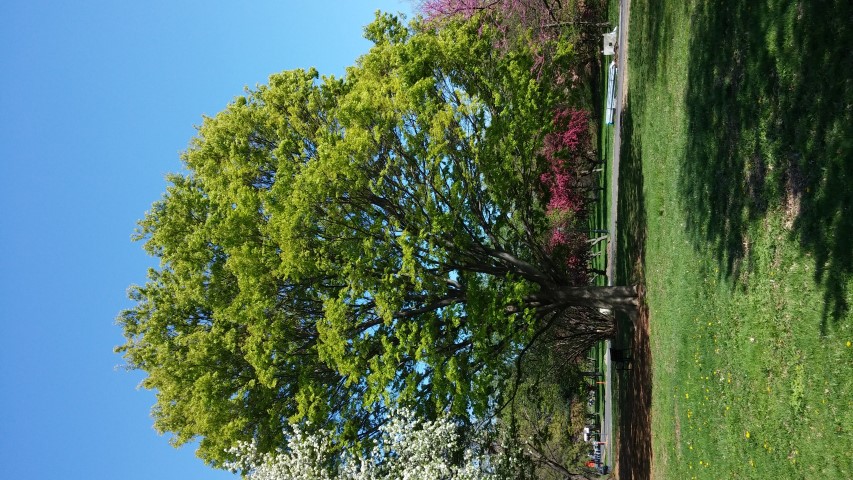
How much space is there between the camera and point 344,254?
15172mm

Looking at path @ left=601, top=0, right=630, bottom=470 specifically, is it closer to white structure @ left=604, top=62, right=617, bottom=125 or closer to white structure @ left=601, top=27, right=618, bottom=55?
white structure @ left=604, top=62, right=617, bottom=125

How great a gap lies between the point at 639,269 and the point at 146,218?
1566 cm

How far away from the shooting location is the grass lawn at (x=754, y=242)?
823cm

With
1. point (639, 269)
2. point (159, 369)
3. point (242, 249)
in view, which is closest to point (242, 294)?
point (242, 249)

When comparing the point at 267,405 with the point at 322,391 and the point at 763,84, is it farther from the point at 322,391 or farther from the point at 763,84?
the point at 763,84

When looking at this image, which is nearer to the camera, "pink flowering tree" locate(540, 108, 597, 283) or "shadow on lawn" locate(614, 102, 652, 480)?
"shadow on lawn" locate(614, 102, 652, 480)

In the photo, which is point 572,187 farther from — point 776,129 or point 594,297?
point 776,129

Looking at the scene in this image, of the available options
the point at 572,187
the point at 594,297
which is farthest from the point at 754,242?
the point at 572,187

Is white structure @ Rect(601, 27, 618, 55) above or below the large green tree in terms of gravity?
above

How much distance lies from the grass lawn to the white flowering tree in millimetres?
5005

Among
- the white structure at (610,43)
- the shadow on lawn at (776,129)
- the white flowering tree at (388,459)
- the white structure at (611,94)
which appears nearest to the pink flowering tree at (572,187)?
the white structure at (611,94)

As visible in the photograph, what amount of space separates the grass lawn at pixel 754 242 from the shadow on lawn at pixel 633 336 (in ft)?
4.46

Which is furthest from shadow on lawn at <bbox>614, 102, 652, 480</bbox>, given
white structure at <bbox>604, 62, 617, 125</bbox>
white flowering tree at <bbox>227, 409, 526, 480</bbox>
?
white flowering tree at <bbox>227, 409, 526, 480</bbox>

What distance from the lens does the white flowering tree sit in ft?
54.1
